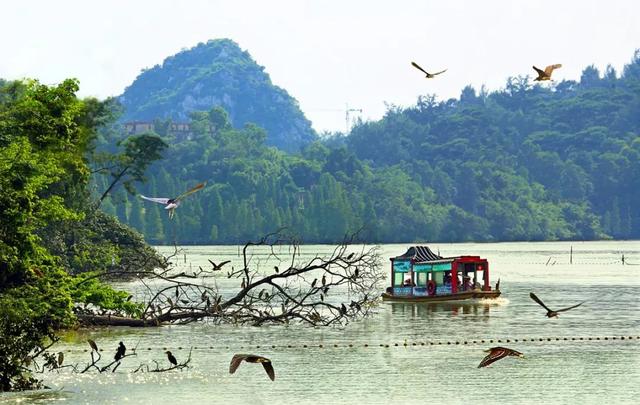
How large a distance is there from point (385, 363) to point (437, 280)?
74.0 ft

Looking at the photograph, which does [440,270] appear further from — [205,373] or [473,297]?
[205,373]

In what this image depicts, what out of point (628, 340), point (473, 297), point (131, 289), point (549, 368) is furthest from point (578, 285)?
point (549, 368)

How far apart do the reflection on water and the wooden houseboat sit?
75.1 inches

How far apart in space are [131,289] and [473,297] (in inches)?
806

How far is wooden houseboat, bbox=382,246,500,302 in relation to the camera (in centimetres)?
5556

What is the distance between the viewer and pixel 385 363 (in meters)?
34.3

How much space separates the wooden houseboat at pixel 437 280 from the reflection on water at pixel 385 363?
1907 millimetres

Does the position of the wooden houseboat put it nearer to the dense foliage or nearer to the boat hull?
the boat hull

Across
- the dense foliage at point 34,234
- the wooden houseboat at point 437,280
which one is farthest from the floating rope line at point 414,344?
the wooden houseboat at point 437,280

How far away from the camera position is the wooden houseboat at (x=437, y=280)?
182 feet

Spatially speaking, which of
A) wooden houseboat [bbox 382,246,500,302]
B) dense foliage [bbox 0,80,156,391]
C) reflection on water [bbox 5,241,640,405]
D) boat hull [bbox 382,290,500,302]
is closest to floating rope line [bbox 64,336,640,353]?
reflection on water [bbox 5,241,640,405]

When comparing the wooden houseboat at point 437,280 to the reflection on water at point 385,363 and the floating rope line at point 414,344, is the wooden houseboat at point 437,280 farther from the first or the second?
the floating rope line at point 414,344

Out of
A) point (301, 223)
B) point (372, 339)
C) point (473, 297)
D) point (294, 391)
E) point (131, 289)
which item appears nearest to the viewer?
point (294, 391)

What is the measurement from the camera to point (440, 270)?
2208 inches
